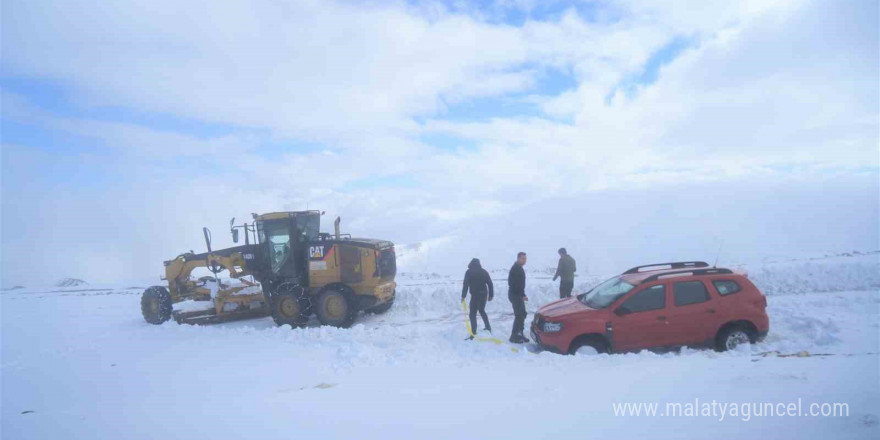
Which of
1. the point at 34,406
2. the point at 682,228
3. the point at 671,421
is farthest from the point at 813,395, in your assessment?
the point at 682,228

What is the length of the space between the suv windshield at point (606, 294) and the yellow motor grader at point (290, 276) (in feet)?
16.5

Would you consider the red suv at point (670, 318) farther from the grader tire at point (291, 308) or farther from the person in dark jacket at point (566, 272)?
the grader tire at point (291, 308)

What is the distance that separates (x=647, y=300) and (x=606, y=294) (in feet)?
2.29

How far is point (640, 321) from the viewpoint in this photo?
23.4 ft

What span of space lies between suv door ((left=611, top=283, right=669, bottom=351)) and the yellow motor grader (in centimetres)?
569

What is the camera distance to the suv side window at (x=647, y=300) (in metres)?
7.19

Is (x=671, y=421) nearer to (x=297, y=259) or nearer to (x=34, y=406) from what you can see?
(x=34, y=406)

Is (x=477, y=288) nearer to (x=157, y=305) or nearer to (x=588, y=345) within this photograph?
(x=588, y=345)

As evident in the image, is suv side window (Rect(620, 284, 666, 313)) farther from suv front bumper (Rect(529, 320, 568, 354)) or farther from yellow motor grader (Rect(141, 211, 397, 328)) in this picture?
yellow motor grader (Rect(141, 211, 397, 328))

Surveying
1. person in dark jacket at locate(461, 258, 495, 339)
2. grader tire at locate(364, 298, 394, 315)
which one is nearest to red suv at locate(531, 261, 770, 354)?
person in dark jacket at locate(461, 258, 495, 339)

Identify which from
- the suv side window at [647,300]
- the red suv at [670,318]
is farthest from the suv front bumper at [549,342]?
the suv side window at [647,300]

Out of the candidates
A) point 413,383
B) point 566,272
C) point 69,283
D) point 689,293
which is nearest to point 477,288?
point 566,272

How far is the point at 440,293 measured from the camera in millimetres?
12938

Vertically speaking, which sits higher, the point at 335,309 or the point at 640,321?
the point at 335,309
